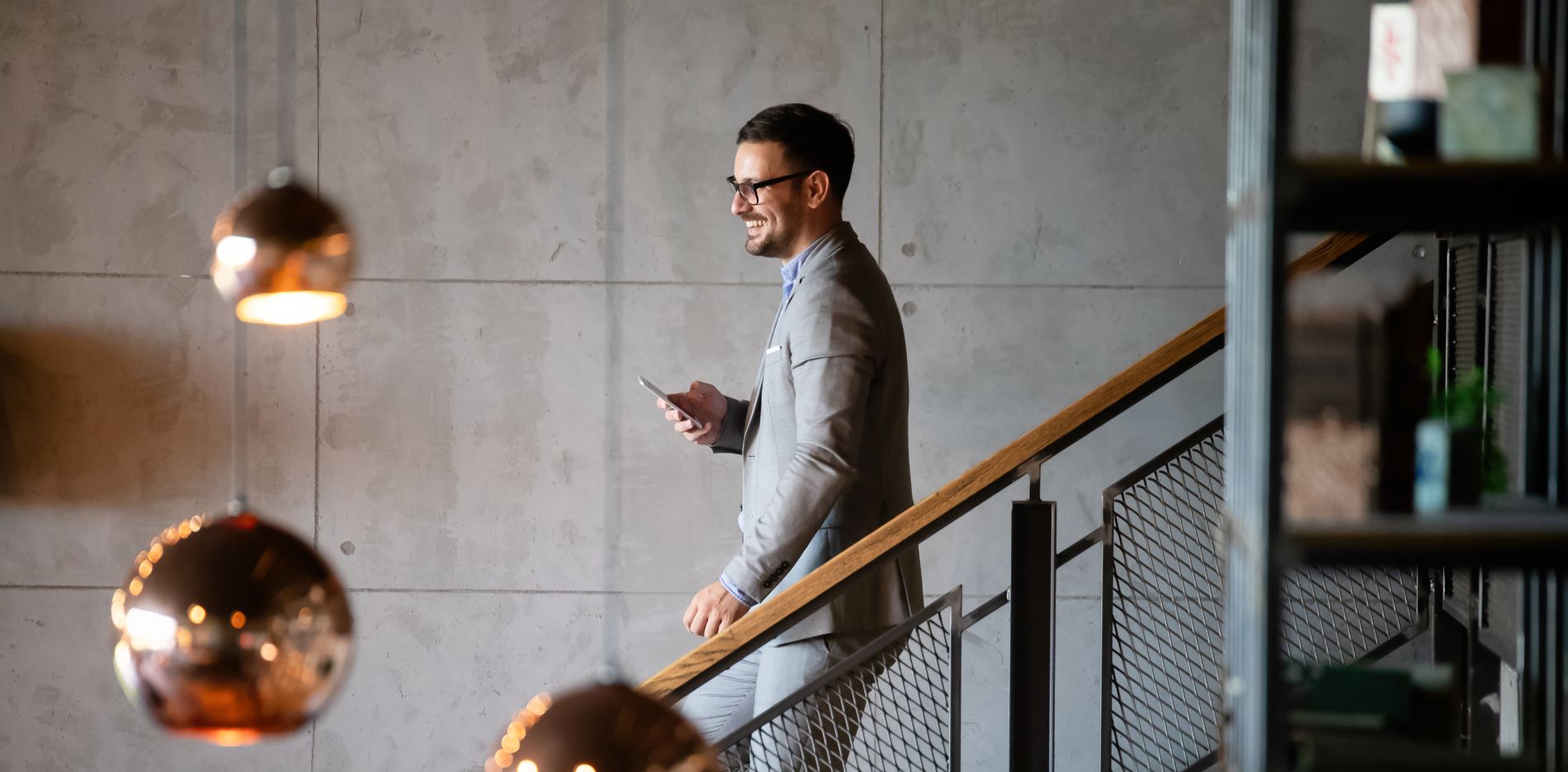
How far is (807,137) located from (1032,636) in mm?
1125

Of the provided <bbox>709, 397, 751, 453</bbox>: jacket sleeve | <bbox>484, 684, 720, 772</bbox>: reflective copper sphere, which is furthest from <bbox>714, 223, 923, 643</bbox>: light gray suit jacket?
<bbox>484, 684, 720, 772</bbox>: reflective copper sphere

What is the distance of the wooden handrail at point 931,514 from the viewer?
1955 millimetres

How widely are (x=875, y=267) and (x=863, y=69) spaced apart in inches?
48.2

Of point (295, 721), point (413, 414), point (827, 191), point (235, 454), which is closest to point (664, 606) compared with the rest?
point (413, 414)

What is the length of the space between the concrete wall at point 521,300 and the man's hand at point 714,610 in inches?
53.4

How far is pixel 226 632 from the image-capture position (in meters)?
1.31

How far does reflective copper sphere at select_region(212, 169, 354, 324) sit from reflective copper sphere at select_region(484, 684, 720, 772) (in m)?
0.57

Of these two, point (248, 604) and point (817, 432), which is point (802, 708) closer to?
point (817, 432)

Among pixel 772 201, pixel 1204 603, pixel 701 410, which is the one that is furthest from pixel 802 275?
pixel 1204 603

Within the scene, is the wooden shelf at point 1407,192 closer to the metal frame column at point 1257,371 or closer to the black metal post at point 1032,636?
the metal frame column at point 1257,371

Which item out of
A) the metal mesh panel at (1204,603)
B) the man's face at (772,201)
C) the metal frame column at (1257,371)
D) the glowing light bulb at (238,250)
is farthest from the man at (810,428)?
the glowing light bulb at (238,250)

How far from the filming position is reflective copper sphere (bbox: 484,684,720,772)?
121 centimetres

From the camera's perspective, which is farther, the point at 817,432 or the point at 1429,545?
the point at 817,432

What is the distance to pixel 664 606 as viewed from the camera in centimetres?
370
